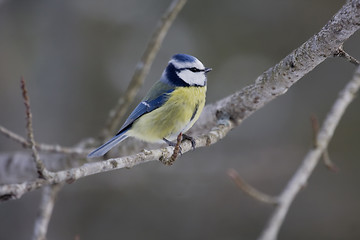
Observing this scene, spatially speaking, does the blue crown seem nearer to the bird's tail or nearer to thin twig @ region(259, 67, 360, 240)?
the bird's tail

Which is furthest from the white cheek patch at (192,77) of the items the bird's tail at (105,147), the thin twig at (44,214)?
the thin twig at (44,214)

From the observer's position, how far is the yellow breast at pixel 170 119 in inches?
63.6

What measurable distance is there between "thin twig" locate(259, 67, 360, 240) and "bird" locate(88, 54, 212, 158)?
0.48 m

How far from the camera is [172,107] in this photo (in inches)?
64.3

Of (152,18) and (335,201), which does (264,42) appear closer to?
(152,18)

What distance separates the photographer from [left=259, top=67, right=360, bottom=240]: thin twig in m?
1.61

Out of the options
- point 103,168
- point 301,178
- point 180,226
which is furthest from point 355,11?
point 180,226

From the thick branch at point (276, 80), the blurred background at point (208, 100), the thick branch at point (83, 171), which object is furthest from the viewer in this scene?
the blurred background at point (208, 100)

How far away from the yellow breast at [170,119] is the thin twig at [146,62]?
30 centimetres

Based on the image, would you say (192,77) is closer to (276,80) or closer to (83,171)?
(276,80)

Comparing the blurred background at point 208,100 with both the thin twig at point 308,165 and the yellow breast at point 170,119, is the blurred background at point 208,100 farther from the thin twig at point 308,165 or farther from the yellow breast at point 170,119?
the yellow breast at point 170,119

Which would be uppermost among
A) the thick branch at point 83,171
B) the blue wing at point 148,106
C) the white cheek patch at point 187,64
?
the white cheek patch at point 187,64

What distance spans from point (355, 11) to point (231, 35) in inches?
93.1

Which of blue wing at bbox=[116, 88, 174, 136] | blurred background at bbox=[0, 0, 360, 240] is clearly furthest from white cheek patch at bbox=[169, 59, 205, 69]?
blurred background at bbox=[0, 0, 360, 240]
